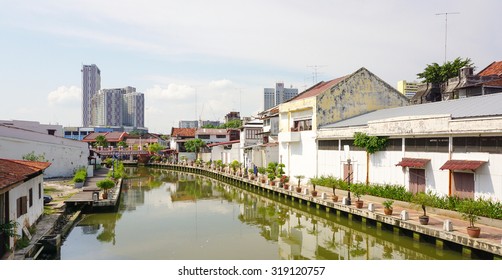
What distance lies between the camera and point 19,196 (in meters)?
14.2

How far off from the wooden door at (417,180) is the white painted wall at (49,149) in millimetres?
28992

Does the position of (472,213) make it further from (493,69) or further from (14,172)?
(493,69)

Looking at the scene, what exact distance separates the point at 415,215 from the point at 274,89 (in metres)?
98.0

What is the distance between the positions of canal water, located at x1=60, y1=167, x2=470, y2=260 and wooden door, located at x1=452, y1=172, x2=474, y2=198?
11.4 ft

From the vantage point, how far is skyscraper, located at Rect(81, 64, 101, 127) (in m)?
134

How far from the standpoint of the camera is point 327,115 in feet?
96.5

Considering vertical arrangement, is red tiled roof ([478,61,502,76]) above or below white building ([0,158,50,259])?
above

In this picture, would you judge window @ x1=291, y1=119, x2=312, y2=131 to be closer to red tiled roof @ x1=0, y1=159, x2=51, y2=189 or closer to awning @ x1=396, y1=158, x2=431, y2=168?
awning @ x1=396, y1=158, x2=431, y2=168

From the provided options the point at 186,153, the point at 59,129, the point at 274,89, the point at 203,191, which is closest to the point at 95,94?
the point at 274,89

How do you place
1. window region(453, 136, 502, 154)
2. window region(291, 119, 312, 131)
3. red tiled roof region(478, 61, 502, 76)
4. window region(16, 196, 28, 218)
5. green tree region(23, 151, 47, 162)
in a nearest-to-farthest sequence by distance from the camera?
window region(16, 196, 28, 218) → window region(453, 136, 502, 154) → window region(291, 119, 312, 131) → green tree region(23, 151, 47, 162) → red tiled roof region(478, 61, 502, 76)

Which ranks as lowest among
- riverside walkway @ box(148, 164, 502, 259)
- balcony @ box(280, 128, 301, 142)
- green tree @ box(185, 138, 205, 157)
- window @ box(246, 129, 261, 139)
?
riverside walkway @ box(148, 164, 502, 259)

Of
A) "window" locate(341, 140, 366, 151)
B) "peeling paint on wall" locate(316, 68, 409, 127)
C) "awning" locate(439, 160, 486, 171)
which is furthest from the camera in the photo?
"peeling paint on wall" locate(316, 68, 409, 127)

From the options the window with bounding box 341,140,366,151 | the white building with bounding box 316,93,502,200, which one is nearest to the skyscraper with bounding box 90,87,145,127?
the window with bounding box 341,140,366,151

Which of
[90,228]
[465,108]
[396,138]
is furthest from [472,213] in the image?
[90,228]
